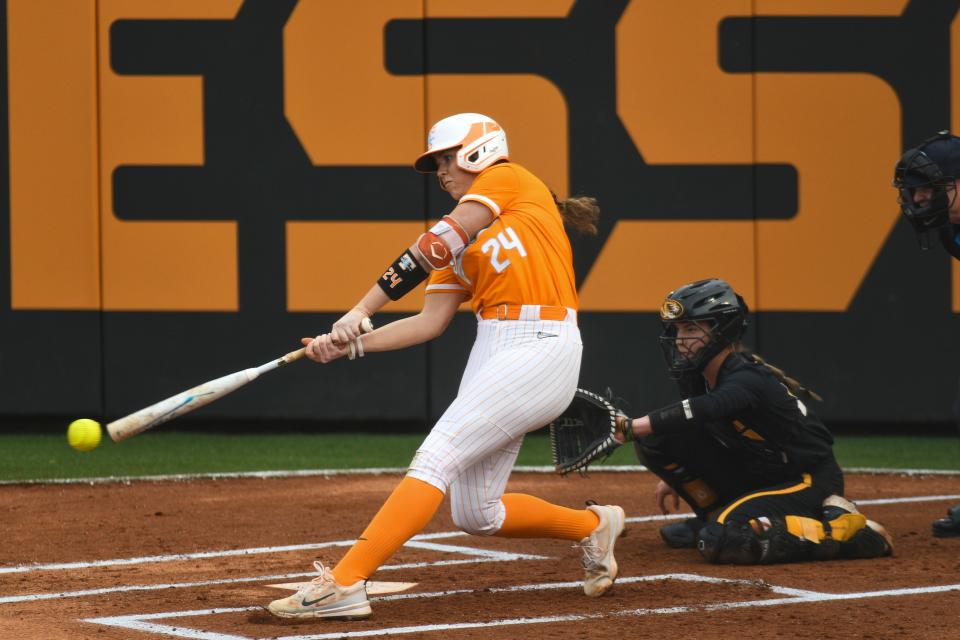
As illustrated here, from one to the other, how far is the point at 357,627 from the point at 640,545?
231 centimetres

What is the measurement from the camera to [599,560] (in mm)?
5766

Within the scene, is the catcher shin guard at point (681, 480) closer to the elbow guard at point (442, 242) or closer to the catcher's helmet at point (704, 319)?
the catcher's helmet at point (704, 319)

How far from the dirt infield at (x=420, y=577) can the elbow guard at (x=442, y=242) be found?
51.4 inches

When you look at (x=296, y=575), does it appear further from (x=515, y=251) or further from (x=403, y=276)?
(x=515, y=251)

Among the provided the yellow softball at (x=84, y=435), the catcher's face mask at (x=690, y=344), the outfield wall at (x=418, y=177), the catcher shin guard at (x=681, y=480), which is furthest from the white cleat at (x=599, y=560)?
the outfield wall at (x=418, y=177)

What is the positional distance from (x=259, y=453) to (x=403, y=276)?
588cm

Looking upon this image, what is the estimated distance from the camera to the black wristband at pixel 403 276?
5441 mm

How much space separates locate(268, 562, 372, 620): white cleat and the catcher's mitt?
1214 millimetres

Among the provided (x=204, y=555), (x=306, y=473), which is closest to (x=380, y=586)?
(x=204, y=555)

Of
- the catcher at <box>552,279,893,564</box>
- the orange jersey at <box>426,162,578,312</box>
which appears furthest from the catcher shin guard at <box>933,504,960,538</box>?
the orange jersey at <box>426,162,578,312</box>

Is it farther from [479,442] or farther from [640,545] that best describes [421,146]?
[479,442]

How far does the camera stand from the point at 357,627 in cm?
516

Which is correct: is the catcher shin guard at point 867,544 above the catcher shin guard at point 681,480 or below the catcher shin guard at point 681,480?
below

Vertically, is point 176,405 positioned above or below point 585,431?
above
